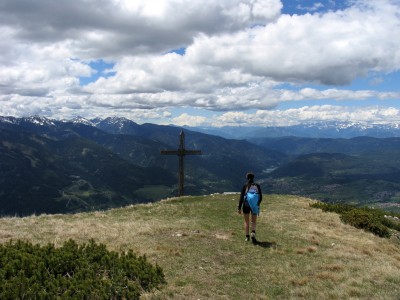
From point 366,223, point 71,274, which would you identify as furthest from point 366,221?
point 71,274

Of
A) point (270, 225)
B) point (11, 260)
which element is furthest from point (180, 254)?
point (270, 225)

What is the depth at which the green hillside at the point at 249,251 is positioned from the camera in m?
11.9

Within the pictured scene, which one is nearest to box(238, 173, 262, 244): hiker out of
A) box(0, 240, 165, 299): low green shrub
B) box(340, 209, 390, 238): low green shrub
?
box(0, 240, 165, 299): low green shrub

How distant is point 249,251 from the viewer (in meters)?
16.9

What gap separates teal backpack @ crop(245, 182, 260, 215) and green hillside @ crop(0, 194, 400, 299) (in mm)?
1866

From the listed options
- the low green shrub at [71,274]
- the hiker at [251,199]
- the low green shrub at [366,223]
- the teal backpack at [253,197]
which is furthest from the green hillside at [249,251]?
the teal backpack at [253,197]

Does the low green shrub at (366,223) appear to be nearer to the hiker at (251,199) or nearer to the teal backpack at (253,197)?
the hiker at (251,199)

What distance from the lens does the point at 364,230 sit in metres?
24.8

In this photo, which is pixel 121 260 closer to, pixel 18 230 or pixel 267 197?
pixel 18 230

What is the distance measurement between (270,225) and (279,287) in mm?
11923

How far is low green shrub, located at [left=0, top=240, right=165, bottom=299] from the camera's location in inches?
393

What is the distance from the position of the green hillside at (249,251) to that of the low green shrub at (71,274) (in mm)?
869

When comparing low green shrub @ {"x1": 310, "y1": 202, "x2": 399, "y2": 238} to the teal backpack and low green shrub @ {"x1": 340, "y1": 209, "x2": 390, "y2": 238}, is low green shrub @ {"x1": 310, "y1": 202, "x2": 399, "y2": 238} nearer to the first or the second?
low green shrub @ {"x1": 340, "y1": 209, "x2": 390, "y2": 238}

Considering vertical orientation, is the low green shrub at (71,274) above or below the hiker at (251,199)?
below
